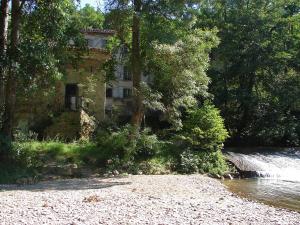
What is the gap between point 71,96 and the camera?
1027 inches

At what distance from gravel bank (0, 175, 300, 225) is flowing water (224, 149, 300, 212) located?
1588 mm

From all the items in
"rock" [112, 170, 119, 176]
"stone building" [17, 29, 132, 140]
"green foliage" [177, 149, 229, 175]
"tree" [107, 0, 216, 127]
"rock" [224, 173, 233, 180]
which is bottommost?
"rock" [224, 173, 233, 180]

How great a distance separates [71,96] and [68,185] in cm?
1161

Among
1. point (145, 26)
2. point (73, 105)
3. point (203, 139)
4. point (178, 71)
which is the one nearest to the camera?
point (178, 71)

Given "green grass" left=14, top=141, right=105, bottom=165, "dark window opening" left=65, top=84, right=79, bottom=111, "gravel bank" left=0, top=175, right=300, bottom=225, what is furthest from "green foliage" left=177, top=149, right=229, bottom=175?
"dark window opening" left=65, top=84, right=79, bottom=111

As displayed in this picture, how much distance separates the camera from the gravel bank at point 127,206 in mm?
9508

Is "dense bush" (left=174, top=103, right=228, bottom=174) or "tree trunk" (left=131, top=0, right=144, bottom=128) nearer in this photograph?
"tree trunk" (left=131, top=0, right=144, bottom=128)

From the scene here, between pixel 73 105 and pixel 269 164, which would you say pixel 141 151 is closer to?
pixel 73 105

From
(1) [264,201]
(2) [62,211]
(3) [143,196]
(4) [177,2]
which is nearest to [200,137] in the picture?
(4) [177,2]

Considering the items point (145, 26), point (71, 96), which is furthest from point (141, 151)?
point (71, 96)

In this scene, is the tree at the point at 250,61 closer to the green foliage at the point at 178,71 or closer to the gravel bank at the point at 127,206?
the green foliage at the point at 178,71

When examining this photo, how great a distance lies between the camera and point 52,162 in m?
18.9

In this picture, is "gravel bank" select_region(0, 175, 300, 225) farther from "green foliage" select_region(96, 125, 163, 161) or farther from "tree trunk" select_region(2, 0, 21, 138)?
"green foliage" select_region(96, 125, 163, 161)

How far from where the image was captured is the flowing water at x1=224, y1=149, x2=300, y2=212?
1546 cm
